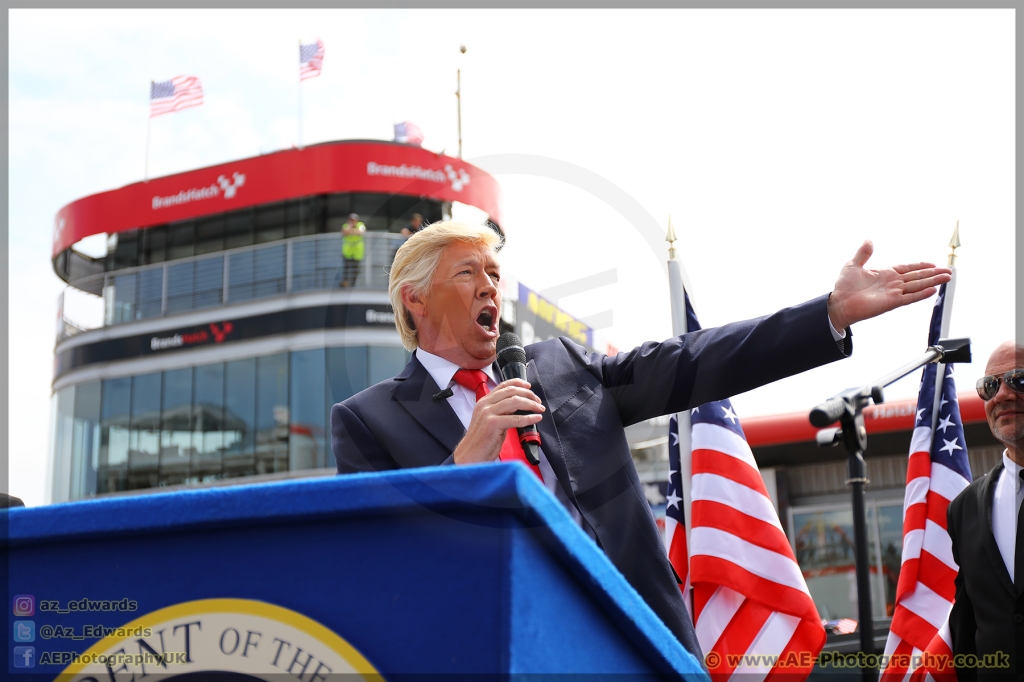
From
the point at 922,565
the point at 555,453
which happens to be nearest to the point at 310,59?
the point at 922,565

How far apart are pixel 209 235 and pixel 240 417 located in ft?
19.3

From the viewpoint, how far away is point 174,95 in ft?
75.9

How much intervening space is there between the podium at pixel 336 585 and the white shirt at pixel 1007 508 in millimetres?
2484

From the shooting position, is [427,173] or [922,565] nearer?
[922,565]

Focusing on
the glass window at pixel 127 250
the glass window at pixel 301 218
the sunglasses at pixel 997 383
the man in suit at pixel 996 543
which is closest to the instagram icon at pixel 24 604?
the man in suit at pixel 996 543

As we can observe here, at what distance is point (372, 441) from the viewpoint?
6.45 feet

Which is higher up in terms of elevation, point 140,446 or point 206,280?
point 206,280

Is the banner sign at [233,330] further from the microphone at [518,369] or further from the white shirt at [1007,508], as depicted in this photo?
the microphone at [518,369]

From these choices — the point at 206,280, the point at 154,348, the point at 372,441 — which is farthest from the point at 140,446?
the point at 372,441

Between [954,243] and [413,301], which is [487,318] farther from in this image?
[954,243]

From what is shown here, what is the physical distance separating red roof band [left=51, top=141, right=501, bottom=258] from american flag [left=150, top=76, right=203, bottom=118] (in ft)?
7.54

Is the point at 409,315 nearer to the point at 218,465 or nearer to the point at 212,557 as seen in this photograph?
the point at 212,557

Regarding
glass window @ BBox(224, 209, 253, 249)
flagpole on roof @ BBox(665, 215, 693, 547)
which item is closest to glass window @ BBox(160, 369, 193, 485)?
glass window @ BBox(224, 209, 253, 249)

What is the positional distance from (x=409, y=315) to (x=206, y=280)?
754 inches
